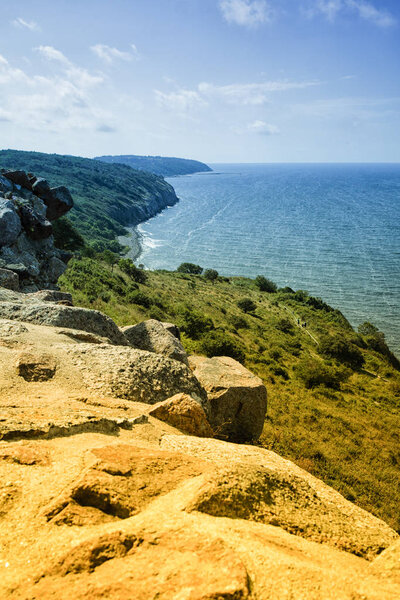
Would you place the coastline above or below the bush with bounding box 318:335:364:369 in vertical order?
above

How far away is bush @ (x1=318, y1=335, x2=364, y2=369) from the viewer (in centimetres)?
4494

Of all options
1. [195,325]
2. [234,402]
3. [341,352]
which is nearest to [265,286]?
[341,352]

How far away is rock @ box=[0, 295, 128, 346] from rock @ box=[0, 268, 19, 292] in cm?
335

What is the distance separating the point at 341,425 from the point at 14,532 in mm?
23834

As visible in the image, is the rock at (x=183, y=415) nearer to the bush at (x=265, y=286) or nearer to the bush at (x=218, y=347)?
the bush at (x=218, y=347)

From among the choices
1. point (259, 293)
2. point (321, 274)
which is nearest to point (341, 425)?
point (259, 293)

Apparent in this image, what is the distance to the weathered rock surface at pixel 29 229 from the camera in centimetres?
2161

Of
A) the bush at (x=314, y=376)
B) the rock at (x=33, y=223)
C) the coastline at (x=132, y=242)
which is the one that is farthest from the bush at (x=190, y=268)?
the rock at (x=33, y=223)

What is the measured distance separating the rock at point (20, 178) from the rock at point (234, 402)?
22.9m

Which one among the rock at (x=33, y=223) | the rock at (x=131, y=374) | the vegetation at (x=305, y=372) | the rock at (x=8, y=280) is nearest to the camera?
the rock at (x=131, y=374)

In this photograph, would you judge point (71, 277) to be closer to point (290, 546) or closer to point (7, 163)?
point (290, 546)

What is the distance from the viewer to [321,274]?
9262 cm

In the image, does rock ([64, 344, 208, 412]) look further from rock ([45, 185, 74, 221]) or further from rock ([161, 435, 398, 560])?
rock ([45, 185, 74, 221])

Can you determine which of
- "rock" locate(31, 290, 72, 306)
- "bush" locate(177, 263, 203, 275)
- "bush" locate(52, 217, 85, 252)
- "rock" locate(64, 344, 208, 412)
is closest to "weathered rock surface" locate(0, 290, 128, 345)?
"rock" locate(31, 290, 72, 306)
